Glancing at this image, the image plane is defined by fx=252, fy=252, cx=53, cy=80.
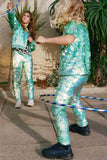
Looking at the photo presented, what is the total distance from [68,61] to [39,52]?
395 centimetres

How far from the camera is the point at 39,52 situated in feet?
21.9

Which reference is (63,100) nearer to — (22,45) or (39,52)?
(22,45)

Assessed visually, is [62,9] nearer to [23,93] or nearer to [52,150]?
[52,150]

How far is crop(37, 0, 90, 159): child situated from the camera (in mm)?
2713

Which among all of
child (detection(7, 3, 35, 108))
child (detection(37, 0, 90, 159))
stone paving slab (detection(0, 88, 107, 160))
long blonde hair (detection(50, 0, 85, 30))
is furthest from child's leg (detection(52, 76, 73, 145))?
child (detection(7, 3, 35, 108))

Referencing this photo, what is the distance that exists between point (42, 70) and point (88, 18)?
1.85m

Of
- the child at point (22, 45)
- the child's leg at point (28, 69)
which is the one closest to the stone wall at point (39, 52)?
the child at point (22, 45)

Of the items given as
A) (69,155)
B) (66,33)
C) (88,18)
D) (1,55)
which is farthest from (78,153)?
(1,55)

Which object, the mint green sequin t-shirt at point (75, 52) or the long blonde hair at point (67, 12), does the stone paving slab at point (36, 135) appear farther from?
the long blonde hair at point (67, 12)

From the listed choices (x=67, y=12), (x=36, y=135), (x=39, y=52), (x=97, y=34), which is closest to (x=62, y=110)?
(x=36, y=135)

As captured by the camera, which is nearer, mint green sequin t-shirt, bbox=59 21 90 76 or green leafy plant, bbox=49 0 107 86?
mint green sequin t-shirt, bbox=59 21 90 76

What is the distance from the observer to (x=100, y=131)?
12.0ft

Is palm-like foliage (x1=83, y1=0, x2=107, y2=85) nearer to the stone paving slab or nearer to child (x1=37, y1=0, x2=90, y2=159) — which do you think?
the stone paving slab

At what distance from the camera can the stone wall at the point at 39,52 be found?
652 cm
